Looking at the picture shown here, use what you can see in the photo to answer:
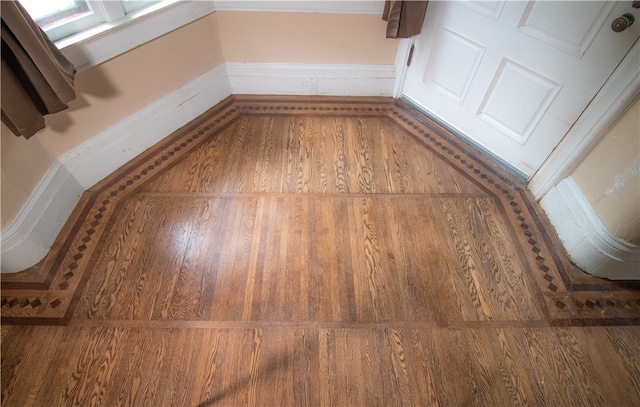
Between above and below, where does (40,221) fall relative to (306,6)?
below

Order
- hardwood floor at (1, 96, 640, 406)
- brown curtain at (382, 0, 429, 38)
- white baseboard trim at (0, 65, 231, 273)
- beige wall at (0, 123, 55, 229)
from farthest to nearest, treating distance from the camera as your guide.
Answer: brown curtain at (382, 0, 429, 38) → white baseboard trim at (0, 65, 231, 273) → beige wall at (0, 123, 55, 229) → hardwood floor at (1, 96, 640, 406)

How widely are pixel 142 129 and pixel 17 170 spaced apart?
28.7 inches

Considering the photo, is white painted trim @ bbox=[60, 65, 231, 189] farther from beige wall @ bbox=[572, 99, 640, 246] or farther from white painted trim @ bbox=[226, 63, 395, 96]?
beige wall @ bbox=[572, 99, 640, 246]

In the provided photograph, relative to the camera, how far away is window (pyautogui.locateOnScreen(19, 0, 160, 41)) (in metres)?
1.55

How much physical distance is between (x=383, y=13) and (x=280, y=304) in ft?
6.34

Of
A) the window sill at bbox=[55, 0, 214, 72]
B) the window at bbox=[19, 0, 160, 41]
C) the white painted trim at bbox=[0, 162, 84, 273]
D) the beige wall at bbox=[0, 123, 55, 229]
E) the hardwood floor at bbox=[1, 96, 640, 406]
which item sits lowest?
the hardwood floor at bbox=[1, 96, 640, 406]

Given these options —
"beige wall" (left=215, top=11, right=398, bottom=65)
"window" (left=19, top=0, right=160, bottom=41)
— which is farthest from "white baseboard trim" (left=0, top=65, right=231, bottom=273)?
"window" (left=19, top=0, right=160, bottom=41)

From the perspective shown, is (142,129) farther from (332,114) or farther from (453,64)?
(453,64)

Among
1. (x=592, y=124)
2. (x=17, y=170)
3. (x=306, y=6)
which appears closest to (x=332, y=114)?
(x=306, y=6)

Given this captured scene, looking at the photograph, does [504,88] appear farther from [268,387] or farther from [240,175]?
[268,387]

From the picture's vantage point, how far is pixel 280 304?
156 centimetres

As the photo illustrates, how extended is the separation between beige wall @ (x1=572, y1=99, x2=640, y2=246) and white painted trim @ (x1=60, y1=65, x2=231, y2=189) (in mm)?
2427

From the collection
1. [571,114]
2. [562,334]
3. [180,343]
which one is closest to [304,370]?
[180,343]

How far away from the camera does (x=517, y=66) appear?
1.87 m
